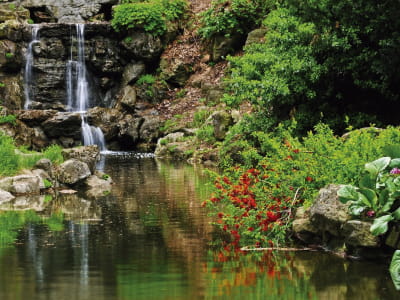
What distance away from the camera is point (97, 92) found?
35.0 metres

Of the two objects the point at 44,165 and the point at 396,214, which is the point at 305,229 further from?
the point at 44,165

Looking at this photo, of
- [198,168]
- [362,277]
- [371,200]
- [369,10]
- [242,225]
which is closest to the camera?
[362,277]

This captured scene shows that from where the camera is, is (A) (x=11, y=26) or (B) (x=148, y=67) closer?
(A) (x=11, y=26)

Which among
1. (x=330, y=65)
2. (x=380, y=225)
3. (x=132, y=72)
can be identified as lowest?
(x=380, y=225)

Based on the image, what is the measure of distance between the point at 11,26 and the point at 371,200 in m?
29.1

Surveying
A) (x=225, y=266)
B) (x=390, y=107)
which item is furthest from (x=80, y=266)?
(x=390, y=107)

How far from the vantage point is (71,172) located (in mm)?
17141

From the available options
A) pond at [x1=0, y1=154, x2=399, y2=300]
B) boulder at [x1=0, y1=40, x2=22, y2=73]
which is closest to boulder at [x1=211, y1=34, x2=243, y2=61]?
boulder at [x1=0, y1=40, x2=22, y2=73]

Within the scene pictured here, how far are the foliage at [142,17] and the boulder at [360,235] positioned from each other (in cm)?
2806

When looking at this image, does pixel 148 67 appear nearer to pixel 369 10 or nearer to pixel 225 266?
pixel 369 10

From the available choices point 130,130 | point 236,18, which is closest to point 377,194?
point 130,130

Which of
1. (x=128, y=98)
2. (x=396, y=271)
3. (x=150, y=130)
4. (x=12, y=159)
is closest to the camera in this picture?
(x=396, y=271)

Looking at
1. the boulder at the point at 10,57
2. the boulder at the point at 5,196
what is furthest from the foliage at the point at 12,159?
the boulder at the point at 10,57

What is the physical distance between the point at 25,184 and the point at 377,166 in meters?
9.80
